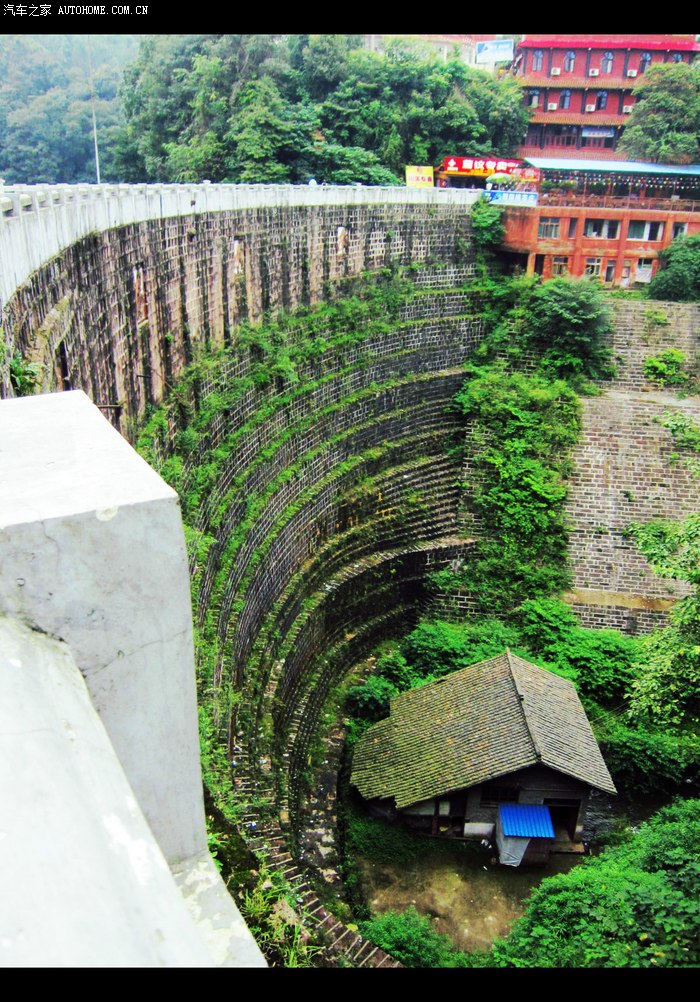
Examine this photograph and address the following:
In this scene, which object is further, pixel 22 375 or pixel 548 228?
pixel 548 228

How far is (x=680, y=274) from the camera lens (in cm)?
2538

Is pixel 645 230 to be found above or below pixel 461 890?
above

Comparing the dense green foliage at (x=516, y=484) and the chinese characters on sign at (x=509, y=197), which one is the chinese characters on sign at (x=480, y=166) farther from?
the dense green foliage at (x=516, y=484)

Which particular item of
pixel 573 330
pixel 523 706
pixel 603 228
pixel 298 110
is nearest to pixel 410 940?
pixel 523 706

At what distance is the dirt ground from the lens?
12750mm

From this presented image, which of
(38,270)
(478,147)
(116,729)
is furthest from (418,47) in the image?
(116,729)

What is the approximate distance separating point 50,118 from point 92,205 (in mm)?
42270

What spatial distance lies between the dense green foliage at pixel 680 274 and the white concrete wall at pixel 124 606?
84.0ft

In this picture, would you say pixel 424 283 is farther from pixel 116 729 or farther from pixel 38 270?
pixel 116 729

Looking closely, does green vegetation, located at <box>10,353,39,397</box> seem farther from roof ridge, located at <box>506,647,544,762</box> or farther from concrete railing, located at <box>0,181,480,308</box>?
roof ridge, located at <box>506,647,544,762</box>

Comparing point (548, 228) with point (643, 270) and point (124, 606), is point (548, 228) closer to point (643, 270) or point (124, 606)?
point (643, 270)

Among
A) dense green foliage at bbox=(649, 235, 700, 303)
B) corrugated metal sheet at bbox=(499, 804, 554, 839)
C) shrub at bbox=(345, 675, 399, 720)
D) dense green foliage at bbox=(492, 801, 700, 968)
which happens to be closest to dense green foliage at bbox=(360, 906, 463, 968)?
dense green foliage at bbox=(492, 801, 700, 968)

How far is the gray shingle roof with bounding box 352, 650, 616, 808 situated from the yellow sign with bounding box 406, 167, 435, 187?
19.2 m

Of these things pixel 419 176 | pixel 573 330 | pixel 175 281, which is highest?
pixel 419 176
